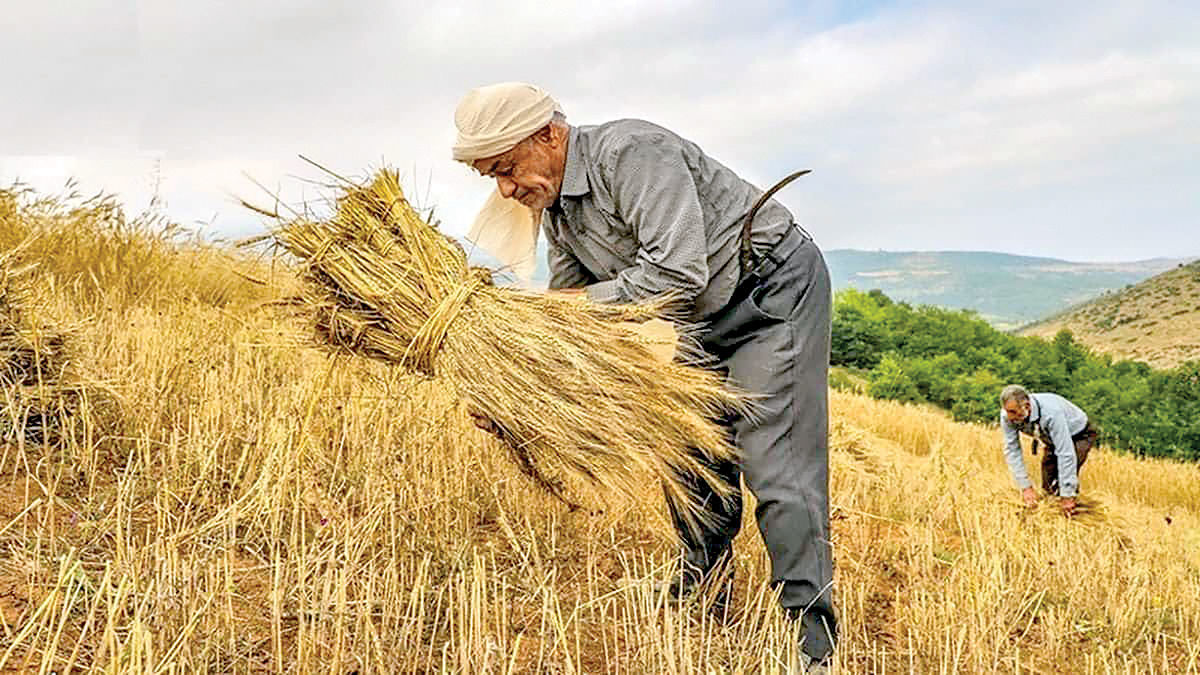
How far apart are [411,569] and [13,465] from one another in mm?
1440

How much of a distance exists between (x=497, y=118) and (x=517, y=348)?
603 millimetres

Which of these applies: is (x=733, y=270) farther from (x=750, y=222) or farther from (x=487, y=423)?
(x=487, y=423)

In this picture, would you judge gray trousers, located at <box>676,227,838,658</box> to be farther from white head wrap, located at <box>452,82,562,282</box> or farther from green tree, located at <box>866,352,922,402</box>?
green tree, located at <box>866,352,922,402</box>

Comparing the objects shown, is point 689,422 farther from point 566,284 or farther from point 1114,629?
point 1114,629

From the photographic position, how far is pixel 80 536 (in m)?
2.66

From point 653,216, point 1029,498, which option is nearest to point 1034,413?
point 1029,498

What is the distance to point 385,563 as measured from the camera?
276 centimetres

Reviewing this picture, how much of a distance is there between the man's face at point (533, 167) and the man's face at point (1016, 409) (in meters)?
6.26

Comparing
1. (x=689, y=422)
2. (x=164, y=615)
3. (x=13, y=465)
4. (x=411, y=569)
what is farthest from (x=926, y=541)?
(x=13, y=465)

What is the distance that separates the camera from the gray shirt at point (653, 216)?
2.51m

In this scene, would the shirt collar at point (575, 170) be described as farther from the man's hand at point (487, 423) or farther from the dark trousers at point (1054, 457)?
the dark trousers at point (1054, 457)

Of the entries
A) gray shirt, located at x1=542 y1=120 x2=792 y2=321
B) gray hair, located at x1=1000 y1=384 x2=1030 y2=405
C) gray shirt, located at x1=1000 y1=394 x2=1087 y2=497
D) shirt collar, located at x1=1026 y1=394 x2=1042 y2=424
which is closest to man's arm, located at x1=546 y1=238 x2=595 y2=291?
gray shirt, located at x1=542 y1=120 x2=792 y2=321

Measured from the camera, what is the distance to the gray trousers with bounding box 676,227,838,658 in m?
2.71

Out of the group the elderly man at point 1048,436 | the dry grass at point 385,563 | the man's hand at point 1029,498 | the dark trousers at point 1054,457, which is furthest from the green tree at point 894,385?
the dry grass at point 385,563
